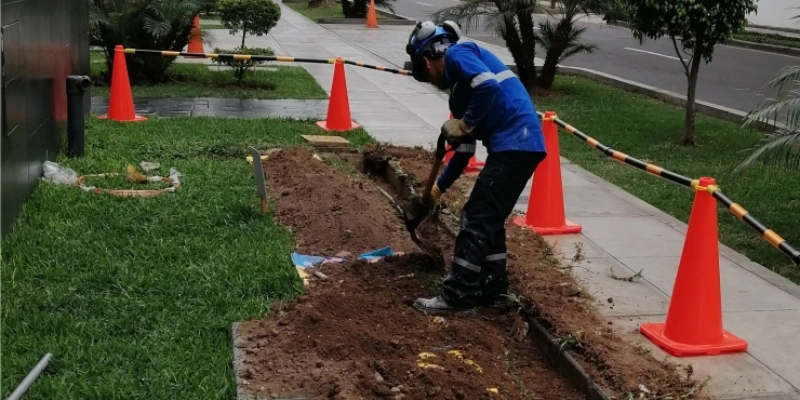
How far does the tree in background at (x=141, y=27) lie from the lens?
1316cm

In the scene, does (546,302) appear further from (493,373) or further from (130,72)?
(130,72)

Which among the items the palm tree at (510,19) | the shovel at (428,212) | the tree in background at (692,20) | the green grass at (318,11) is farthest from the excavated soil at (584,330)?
the green grass at (318,11)

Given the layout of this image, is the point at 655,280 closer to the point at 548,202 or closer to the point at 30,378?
the point at 548,202

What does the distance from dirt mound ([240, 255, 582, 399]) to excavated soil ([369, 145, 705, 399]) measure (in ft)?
0.60

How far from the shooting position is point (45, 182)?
748 centimetres

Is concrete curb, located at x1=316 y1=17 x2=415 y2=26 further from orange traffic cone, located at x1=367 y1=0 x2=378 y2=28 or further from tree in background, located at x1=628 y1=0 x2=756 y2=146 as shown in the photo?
tree in background, located at x1=628 y1=0 x2=756 y2=146

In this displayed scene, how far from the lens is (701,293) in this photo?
180 inches

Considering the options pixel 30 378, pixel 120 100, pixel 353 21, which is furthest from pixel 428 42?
pixel 353 21

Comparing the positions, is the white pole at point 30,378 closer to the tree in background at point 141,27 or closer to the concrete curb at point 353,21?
the tree in background at point 141,27

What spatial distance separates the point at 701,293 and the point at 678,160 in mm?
5812

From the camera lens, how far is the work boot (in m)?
5.13

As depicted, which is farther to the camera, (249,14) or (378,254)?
(249,14)

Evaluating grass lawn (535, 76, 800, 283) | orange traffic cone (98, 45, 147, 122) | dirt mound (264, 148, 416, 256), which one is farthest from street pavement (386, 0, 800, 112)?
dirt mound (264, 148, 416, 256)

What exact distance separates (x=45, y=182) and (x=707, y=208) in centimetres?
533
